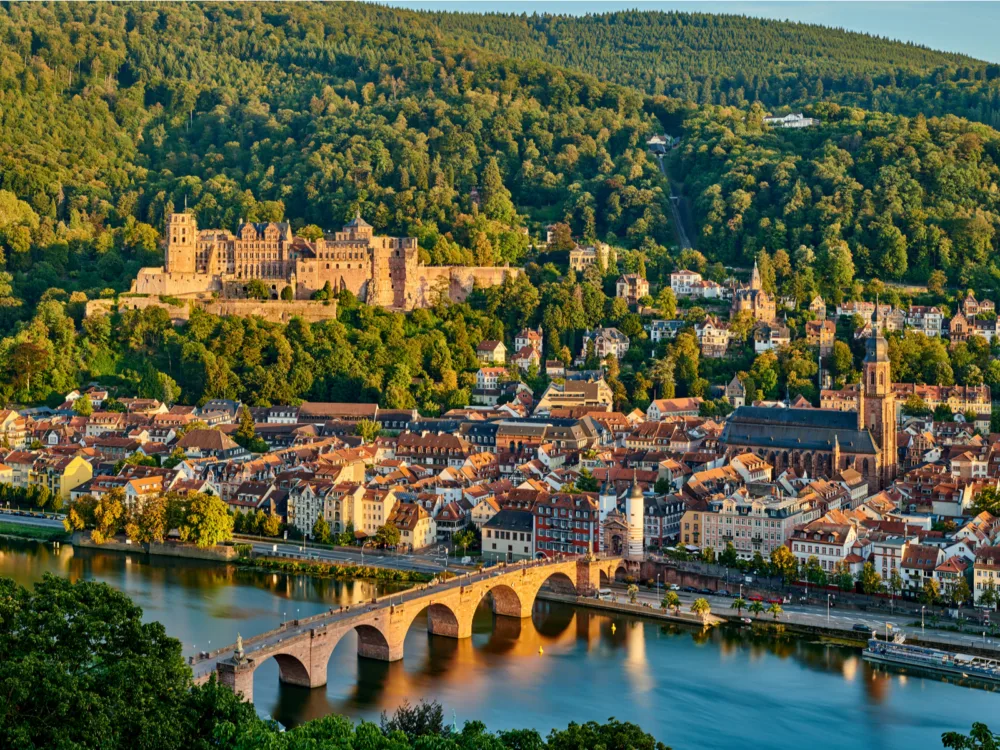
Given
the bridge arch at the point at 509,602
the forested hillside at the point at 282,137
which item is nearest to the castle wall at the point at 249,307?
the forested hillside at the point at 282,137

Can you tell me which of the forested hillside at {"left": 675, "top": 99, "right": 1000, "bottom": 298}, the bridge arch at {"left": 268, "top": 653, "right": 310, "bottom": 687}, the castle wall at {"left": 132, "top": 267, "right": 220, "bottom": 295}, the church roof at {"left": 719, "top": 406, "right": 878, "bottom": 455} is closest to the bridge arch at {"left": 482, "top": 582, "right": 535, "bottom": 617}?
the bridge arch at {"left": 268, "top": 653, "right": 310, "bottom": 687}

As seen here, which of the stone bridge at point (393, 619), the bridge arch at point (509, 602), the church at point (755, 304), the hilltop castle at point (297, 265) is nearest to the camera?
the stone bridge at point (393, 619)

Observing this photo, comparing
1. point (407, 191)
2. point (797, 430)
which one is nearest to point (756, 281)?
point (407, 191)

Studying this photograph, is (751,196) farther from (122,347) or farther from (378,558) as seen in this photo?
(378,558)

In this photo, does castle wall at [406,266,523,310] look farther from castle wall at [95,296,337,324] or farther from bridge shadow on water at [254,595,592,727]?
bridge shadow on water at [254,595,592,727]

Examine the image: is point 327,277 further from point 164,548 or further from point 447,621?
point 447,621

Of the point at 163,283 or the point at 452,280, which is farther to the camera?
the point at 452,280

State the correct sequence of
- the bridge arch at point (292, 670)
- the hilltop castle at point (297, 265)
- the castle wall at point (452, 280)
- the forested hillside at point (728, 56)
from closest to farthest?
the bridge arch at point (292, 670) → the hilltop castle at point (297, 265) → the castle wall at point (452, 280) → the forested hillside at point (728, 56)

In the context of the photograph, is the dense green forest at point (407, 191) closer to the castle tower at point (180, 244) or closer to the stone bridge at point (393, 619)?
the castle tower at point (180, 244)

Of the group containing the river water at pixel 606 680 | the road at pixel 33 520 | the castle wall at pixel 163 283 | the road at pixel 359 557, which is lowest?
the river water at pixel 606 680
